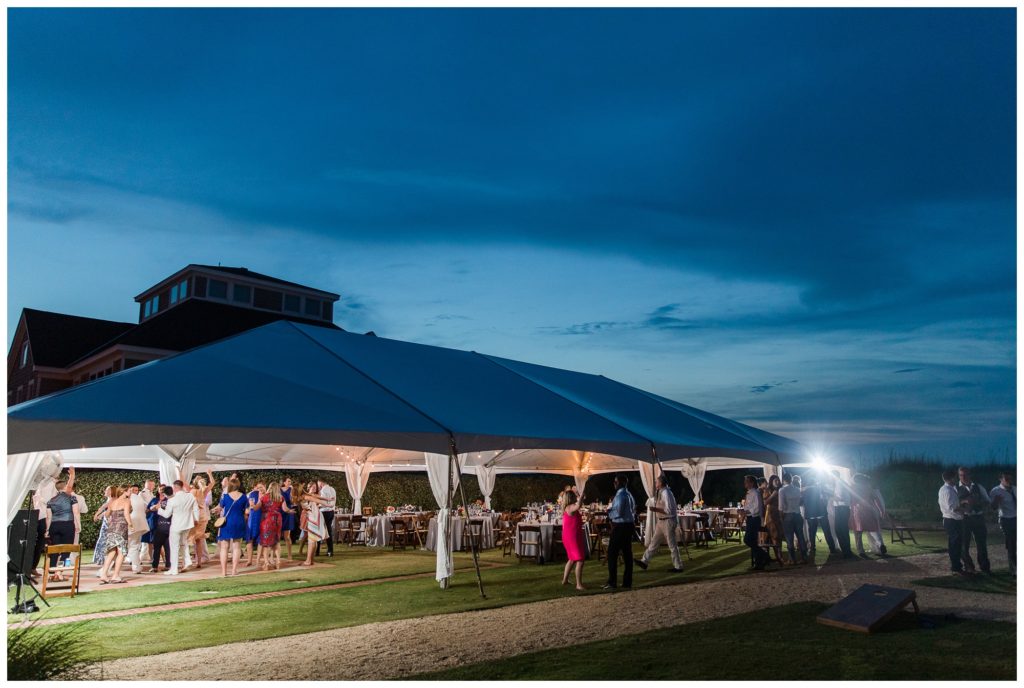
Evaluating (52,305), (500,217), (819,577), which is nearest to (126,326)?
(52,305)

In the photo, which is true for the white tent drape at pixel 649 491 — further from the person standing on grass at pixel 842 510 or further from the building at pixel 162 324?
the building at pixel 162 324

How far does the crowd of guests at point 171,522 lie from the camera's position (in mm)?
10836

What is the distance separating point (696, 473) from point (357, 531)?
32.4 ft

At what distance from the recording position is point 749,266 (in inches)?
842

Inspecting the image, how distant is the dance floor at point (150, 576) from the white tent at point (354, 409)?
2.10 meters

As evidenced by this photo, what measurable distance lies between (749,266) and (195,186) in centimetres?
2130

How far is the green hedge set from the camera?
21219mm

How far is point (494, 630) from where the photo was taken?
24.5ft

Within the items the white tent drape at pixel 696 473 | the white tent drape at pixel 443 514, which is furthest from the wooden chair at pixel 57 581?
the white tent drape at pixel 696 473

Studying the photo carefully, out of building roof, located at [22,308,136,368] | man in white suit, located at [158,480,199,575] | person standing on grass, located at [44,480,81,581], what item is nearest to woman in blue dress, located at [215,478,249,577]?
man in white suit, located at [158,480,199,575]

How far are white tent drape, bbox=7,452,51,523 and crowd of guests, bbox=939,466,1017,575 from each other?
12129 mm

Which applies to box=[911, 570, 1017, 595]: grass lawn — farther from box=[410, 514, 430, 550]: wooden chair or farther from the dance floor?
box=[410, 514, 430, 550]: wooden chair

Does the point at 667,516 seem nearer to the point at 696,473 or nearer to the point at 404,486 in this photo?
the point at 696,473

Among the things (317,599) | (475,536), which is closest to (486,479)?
(475,536)
